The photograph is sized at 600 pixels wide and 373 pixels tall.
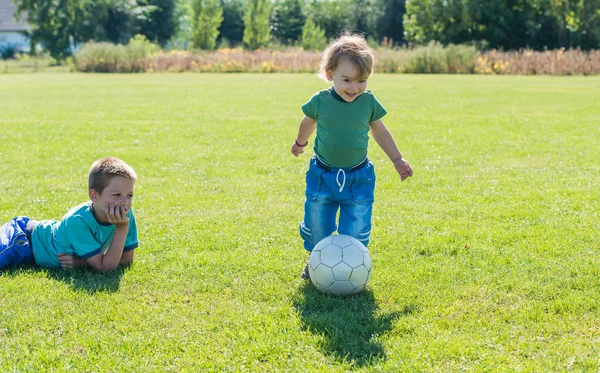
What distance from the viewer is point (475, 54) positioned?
35.0m

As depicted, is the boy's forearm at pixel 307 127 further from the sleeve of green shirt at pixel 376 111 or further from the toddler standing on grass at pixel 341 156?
the sleeve of green shirt at pixel 376 111

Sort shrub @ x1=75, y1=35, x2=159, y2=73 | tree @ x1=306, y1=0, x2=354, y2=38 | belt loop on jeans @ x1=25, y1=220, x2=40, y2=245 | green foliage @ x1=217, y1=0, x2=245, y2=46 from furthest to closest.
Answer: green foliage @ x1=217, y1=0, x2=245, y2=46
tree @ x1=306, y1=0, x2=354, y2=38
shrub @ x1=75, y1=35, x2=159, y2=73
belt loop on jeans @ x1=25, y1=220, x2=40, y2=245

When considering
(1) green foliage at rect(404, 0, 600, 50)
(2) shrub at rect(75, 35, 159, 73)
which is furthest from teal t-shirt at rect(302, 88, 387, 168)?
(1) green foliage at rect(404, 0, 600, 50)

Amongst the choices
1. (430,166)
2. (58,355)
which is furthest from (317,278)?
(430,166)

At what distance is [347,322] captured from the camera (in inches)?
151

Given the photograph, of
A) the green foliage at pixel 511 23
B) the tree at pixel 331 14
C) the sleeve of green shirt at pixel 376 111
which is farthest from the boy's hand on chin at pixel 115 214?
the tree at pixel 331 14

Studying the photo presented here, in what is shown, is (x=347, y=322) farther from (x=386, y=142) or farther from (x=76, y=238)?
(x=76, y=238)

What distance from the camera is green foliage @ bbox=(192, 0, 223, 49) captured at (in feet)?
155

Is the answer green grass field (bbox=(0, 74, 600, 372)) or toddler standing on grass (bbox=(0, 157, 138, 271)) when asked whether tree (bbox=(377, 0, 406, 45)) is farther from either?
toddler standing on grass (bbox=(0, 157, 138, 271))

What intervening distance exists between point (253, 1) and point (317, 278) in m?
48.1

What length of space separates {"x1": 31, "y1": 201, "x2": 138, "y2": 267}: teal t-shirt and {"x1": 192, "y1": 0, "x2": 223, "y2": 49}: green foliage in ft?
145

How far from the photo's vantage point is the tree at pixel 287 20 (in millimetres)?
64000

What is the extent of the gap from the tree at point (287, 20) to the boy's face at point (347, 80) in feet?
200

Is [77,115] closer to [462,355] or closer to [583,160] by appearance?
[583,160]
